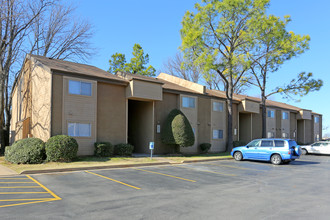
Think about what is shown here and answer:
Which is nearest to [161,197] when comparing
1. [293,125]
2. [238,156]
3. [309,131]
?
[238,156]

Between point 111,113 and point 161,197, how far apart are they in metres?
12.6

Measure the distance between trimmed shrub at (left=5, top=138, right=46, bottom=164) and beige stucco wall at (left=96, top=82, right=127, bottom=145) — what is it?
13.5 feet

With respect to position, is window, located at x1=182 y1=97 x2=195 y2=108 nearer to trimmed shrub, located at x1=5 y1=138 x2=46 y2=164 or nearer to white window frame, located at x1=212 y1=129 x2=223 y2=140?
white window frame, located at x1=212 y1=129 x2=223 y2=140

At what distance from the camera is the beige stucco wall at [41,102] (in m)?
17.6

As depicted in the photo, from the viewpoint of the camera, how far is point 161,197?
842cm

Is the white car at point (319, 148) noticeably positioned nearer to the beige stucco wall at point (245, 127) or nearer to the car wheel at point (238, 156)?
the beige stucco wall at point (245, 127)

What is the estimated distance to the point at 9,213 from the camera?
6.49 metres

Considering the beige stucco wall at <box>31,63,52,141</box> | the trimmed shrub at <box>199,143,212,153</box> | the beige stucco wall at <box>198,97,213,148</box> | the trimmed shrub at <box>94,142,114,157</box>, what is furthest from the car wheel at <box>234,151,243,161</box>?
the beige stucco wall at <box>31,63,52,141</box>

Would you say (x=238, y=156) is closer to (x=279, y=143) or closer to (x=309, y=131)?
(x=279, y=143)

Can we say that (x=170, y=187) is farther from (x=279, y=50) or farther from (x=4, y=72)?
(x=279, y=50)

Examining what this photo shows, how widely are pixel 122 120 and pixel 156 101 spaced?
3559 mm

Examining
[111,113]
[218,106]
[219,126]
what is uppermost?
[218,106]

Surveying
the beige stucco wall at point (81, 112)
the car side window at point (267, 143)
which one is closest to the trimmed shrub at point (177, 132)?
the car side window at point (267, 143)

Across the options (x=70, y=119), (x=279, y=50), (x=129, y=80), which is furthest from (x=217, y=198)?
(x=279, y=50)
